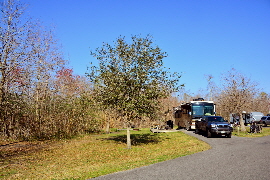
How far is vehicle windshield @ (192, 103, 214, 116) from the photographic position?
27.3 m

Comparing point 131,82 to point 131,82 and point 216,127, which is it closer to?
point 131,82

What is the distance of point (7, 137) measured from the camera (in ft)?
63.1

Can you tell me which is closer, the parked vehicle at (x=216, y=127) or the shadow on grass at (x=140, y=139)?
the shadow on grass at (x=140, y=139)

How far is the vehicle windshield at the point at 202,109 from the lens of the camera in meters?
27.3

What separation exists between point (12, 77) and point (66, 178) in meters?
8.74

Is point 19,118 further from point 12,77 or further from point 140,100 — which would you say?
point 140,100

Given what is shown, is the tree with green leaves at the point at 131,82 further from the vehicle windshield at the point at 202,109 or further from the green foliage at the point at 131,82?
the vehicle windshield at the point at 202,109

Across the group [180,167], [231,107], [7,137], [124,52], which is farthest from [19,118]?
[231,107]

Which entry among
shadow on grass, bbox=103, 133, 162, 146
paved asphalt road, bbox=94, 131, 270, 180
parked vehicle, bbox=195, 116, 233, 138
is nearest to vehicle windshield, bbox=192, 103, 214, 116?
parked vehicle, bbox=195, 116, 233, 138

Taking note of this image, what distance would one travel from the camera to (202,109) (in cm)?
2738

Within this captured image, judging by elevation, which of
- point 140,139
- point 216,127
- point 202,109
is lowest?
point 140,139

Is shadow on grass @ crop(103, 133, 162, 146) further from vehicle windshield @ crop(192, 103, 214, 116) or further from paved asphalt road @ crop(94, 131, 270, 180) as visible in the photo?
paved asphalt road @ crop(94, 131, 270, 180)

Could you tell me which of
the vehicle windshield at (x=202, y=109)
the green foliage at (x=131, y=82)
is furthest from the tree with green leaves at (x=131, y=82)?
the vehicle windshield at (x=202, y=109)

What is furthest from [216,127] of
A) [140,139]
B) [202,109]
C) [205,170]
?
[205,170]
